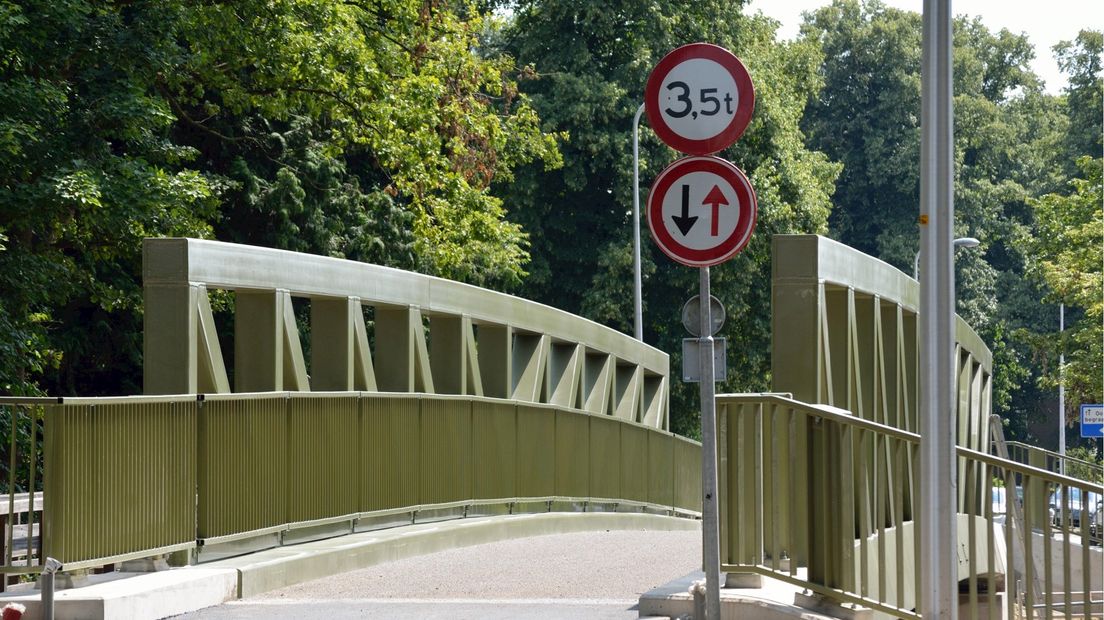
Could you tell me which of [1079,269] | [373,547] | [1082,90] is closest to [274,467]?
[373,547]

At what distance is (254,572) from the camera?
9.35 metres

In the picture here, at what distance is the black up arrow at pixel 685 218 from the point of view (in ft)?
23.1

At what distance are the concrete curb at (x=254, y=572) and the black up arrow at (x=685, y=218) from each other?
335cm

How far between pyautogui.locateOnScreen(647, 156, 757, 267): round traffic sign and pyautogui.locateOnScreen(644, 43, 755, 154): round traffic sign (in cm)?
12

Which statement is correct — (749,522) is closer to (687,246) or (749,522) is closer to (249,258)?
(687,246)

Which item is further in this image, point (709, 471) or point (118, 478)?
point (118, 478)

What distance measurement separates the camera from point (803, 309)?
8.62 meters

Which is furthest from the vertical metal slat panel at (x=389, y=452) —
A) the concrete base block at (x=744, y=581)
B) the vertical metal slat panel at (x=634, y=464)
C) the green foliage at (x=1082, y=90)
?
the green foliage at (x=1082, y=90)

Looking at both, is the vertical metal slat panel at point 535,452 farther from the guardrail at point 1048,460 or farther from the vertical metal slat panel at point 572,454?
the guardrail at point 1048,460

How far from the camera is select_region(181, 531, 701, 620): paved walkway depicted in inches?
332

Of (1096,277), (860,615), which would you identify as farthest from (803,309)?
(1096,277)

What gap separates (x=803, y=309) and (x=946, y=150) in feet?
5.32

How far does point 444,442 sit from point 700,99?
671cm

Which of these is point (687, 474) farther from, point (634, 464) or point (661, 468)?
point (634, 464)
